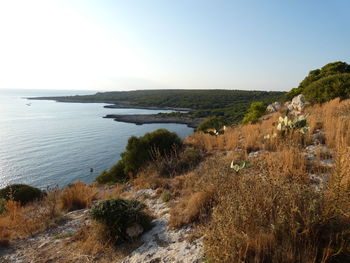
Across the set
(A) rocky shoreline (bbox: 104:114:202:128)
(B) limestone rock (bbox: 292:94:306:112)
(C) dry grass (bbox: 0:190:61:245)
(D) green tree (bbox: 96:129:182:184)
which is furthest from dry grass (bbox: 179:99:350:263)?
(A) rocky shoreline (bbox: 104:114:202:128)

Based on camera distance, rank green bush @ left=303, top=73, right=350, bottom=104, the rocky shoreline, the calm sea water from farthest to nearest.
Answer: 1. the rocky shoreline
2. the calm sea water
3. green bush @ left=303, top=73, right=350, bottom=104

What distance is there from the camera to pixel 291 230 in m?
2.12

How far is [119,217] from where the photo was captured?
12.1ft

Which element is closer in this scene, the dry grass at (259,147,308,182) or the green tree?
the dry grass at (259,147,308,182)

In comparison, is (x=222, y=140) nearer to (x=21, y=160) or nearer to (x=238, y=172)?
(x=238, y=172)

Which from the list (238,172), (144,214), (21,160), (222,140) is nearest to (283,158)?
(238,172)

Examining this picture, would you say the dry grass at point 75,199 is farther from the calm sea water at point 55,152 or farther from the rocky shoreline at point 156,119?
the rocky shoreline at point 156,119

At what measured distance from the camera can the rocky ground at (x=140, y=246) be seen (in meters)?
2.81

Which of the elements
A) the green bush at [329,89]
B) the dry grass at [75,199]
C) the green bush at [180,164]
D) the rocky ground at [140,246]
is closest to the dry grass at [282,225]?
the rocky ground at [140,246]

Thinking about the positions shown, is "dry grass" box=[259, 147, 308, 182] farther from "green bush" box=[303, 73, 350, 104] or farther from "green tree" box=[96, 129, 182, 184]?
"green bush" box=[303, 73, 350, 104]

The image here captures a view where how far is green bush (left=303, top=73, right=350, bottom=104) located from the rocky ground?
11956mm

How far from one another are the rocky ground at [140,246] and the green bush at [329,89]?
39.2 ft

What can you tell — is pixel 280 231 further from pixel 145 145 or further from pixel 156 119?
pixel 156 119

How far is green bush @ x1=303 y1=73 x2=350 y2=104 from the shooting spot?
1183 centimetres
